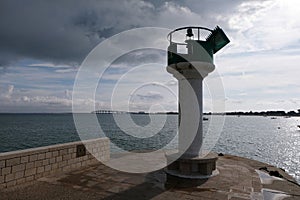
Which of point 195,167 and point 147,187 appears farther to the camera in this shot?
Answer: point 195,167

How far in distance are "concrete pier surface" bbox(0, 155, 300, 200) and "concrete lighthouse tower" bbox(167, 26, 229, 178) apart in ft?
3.14

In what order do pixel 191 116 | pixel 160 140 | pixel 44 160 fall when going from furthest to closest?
1. pixel 160 140
2. pixel 191 116
3. pixel 44 160

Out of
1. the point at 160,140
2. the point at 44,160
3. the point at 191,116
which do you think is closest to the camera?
the point at 44,160

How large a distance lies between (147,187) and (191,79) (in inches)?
157

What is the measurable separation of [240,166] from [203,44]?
16.6ft

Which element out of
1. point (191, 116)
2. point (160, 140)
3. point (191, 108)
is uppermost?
point (191, 108)

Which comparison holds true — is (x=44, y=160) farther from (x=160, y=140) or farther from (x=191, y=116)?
(x=160, y=140)

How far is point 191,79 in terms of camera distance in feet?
29.9

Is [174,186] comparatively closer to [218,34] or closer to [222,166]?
[222,166]

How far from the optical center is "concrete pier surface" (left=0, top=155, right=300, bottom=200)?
21.1 feet

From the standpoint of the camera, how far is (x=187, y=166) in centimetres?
848

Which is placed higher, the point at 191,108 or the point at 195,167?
A: the point at 191,108

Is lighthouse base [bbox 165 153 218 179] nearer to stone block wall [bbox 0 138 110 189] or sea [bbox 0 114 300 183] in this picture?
stone block wall [bbox 0 138 110 189]

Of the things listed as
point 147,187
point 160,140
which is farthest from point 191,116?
point 160,140
